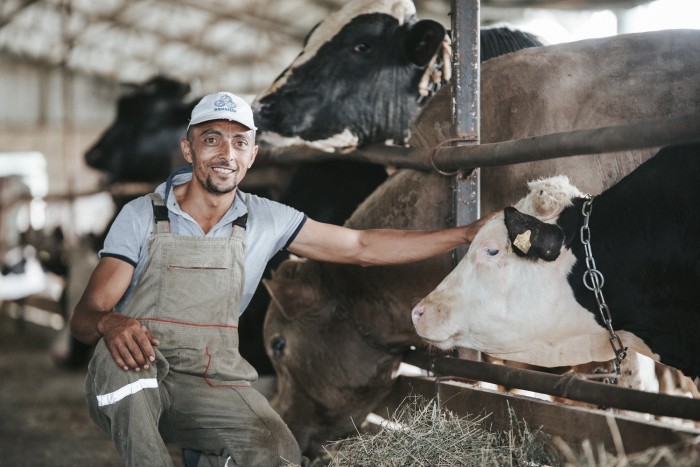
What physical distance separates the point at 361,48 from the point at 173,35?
61.6ft

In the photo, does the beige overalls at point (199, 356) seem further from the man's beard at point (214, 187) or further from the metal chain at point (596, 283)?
the metal chain at point (596, 283)

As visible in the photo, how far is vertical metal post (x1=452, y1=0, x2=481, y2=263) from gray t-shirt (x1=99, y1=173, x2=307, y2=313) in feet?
2.08

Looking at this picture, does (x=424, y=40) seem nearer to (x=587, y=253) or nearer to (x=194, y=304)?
(x=194, y=304)

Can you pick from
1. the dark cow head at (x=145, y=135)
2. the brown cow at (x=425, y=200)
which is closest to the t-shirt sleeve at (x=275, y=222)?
the brown cow at (x=425, y=200)

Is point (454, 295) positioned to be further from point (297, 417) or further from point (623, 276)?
point (297, 417)

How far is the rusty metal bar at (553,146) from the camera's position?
231 cm

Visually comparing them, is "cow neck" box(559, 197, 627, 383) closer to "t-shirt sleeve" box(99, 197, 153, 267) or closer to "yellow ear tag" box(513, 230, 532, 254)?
"yellow ear tag" box(513, 230, 532, 254)

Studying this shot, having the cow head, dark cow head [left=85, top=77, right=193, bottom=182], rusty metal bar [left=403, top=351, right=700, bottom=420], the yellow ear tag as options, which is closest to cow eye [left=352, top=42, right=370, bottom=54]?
rusty metal bar [left=403, top=351, right=700, bottom=420]

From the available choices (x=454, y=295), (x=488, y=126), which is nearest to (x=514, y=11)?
(x=488, y=126)

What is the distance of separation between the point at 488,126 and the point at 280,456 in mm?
1708

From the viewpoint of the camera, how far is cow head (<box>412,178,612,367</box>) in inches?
110

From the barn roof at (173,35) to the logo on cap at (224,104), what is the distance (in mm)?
14814

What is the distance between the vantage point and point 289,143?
17.2 ft

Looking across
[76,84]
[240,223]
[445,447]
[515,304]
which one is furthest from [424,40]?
[76,84]
